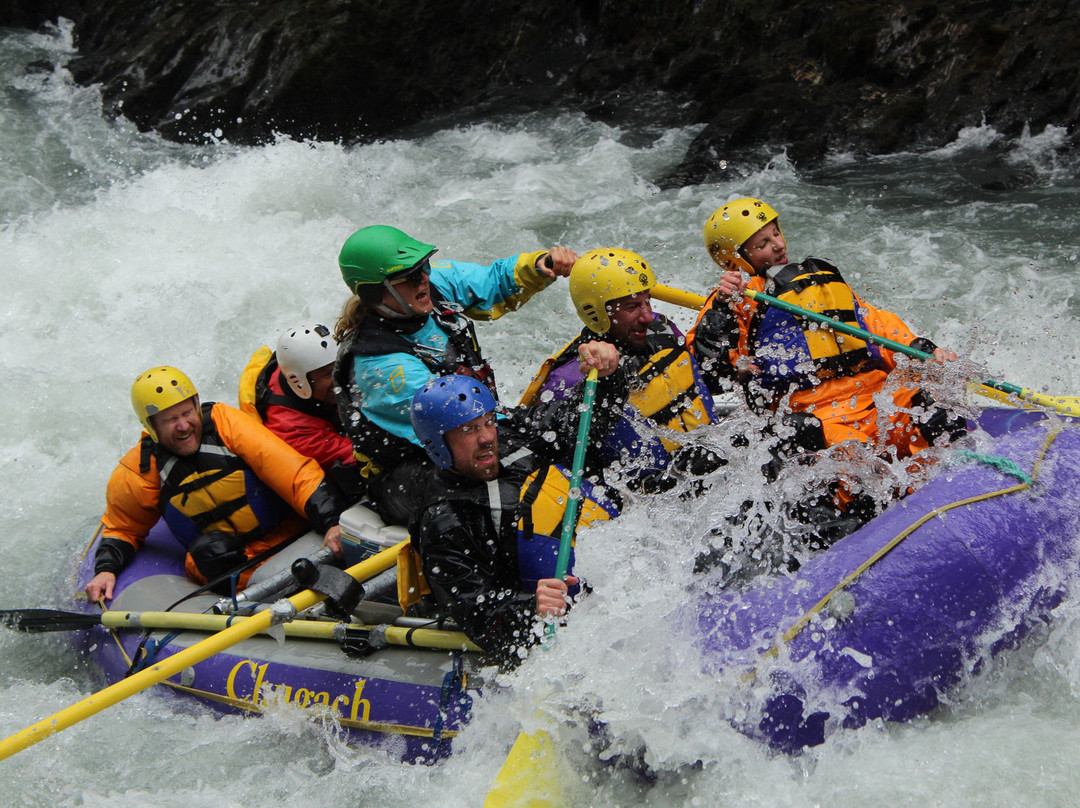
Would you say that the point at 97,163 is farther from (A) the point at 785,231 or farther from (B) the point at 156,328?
(A) the point at 785,231

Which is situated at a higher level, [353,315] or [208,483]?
[353,315]

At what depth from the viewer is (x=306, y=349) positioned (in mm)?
4422

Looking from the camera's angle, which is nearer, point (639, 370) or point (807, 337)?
point (639, 370)

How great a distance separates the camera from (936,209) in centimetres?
795

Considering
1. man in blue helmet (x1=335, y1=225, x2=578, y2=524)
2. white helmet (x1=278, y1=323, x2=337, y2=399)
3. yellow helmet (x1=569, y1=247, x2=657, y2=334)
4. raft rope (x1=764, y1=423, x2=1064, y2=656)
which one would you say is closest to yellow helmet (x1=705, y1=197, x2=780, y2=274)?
yellow helmet (x1=569, y1=247, x2=657, y2=334)

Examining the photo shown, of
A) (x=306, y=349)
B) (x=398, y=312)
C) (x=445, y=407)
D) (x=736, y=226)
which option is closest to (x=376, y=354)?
(x=398, y=312)

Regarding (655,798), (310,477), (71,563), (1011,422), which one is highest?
(1011,422)

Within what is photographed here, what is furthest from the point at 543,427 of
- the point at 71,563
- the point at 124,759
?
the point at 71,563

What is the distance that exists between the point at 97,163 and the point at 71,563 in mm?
5984

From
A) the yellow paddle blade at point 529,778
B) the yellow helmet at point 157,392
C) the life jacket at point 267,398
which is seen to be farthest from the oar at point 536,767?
the yellow helmet at point 157,392

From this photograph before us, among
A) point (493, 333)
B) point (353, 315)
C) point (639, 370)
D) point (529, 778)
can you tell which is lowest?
point (493, 333)

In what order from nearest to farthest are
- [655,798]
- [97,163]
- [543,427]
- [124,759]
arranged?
[655,798]
[543,427]
[124,759]
[97,163]

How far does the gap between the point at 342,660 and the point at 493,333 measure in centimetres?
413

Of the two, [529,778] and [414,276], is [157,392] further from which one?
[529,778]
